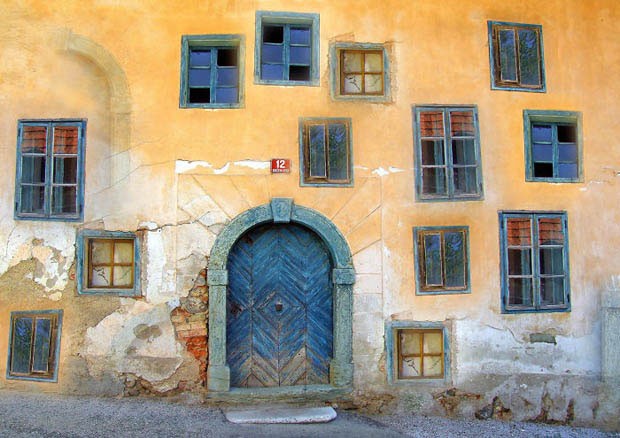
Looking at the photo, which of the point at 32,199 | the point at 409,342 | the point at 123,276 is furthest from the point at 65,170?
the point at 409,342

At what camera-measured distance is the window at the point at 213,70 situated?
820cm

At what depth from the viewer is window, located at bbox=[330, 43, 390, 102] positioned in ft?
27.5

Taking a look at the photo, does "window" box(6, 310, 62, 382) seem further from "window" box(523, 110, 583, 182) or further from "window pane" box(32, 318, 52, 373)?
"window" box(523, 110, 583, 182)

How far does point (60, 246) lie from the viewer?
26.0 ft

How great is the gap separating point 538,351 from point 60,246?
257 inches

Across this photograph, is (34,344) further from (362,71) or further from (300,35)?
(362,71)

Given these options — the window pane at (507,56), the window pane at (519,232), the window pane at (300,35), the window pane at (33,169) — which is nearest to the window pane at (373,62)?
the window pane at (300,35)

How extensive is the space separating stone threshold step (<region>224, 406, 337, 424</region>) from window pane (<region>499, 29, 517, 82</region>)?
5.16 m

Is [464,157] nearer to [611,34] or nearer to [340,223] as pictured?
[340,223]

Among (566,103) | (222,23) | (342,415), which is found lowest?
(342,415)

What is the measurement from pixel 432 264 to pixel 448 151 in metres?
1.57

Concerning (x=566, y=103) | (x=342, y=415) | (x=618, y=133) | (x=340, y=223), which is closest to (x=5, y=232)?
(x=340, y=223)

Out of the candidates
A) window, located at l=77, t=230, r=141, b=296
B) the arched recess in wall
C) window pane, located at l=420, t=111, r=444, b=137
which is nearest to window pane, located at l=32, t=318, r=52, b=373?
window, located at l=77, t=230, r=141, b=296

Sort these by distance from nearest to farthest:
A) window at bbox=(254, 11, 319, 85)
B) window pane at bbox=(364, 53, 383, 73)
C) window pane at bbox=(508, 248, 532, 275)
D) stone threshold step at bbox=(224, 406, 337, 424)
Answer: stone threshold step at bbox=(224, 406, 337, 424) → window at bbox=(254, 11, 319, 85) → window pane at bbox=(508, 248, 532, 275) → window pane at bbox=(364, 53, 383, 73)
